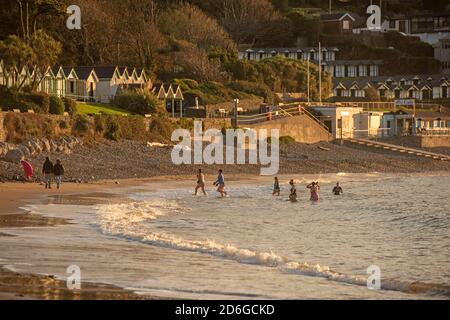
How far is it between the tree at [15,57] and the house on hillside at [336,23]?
72.7 metres

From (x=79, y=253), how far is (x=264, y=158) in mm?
34648

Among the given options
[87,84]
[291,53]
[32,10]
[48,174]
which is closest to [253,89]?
[87,84]

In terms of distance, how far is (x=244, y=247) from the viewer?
75.6 ft

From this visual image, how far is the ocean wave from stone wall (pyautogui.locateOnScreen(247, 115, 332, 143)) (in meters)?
32.3

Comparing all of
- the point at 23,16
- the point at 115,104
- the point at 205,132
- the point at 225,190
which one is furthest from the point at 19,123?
the point at 23,16

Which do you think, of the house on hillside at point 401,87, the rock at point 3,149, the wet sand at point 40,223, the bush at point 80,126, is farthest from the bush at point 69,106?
the house on hillside at point 401,87

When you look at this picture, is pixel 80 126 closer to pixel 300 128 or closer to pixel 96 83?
pixel 96 83

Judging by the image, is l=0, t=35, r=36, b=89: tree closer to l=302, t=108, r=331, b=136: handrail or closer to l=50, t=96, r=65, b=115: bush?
l=50, t=96, r=65, b=115: bush

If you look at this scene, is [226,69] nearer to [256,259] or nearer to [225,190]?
[225,190]

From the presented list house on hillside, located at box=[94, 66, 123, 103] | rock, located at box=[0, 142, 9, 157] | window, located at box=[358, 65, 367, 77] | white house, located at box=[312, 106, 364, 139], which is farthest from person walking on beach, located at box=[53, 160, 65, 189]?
window, located at box=[358, 65, 367, 77]

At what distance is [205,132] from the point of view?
56469mm

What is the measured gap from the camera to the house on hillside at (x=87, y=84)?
6481cm

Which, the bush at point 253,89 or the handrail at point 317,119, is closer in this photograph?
the handrail at point 317,119

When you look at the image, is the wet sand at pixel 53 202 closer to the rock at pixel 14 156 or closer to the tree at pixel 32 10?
the rock at pixel 14 156
